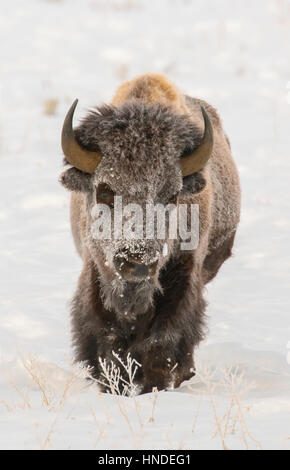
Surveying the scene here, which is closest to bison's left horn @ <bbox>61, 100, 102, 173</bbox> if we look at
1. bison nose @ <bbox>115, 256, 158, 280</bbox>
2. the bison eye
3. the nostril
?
the bison eye

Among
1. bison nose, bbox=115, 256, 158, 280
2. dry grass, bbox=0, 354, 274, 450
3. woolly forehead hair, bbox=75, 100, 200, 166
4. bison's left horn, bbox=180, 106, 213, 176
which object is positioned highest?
woolly forehead hair, bbox=75, 100, 200, 166

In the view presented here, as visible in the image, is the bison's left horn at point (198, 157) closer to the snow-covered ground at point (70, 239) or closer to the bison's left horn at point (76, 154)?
the bison's left horn at point (76, 154)

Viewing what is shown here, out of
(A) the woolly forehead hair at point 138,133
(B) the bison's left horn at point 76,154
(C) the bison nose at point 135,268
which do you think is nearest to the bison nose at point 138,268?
(C) the bison nose at point 135,268

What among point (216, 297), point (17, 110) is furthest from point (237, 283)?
point (17, 110)

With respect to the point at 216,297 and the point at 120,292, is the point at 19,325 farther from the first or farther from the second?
the point at 216,297

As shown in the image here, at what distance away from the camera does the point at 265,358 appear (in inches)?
242

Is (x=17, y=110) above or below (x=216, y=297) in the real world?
above

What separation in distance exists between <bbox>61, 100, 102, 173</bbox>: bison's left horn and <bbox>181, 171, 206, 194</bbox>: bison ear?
698 mm

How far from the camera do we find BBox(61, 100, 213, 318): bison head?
16.4 feet

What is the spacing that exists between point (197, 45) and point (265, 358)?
13237 millimetres

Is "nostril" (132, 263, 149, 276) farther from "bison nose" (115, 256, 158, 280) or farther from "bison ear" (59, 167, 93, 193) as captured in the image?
"bison ear" (59, 167, 93, 193)

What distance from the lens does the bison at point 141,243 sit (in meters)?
5.08

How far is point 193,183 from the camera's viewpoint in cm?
553

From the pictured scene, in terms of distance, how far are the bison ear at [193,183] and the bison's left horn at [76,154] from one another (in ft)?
2.29
